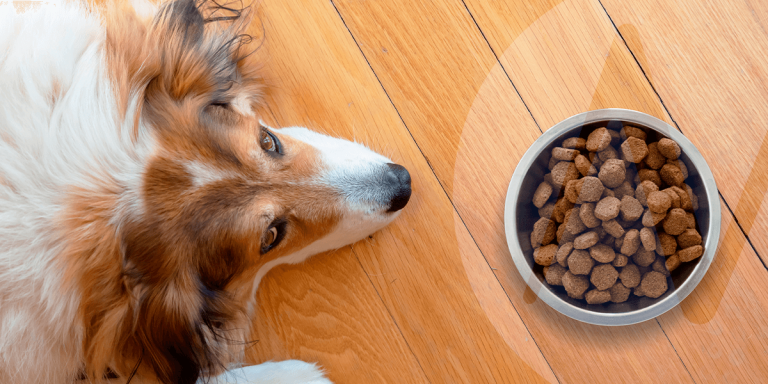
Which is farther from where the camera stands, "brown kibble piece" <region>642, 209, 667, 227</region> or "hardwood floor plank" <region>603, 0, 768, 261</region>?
"hardwood floor plank" <region>603, 0, 768, 261</region>

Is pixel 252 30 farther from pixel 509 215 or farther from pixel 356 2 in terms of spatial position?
pixel 509 215

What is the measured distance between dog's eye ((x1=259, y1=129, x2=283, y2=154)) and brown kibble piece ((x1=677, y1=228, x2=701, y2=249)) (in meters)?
1.05

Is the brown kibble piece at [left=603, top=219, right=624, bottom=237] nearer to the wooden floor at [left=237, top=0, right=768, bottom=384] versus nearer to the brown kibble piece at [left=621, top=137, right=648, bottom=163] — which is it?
the brown kibble piece at [left=621, top=137, right=648, bottom=163]

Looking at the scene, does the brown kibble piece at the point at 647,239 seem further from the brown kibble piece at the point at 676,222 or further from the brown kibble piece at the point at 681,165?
the brown kibble piece at the point at 681,165

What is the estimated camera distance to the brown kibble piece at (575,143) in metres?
1.25

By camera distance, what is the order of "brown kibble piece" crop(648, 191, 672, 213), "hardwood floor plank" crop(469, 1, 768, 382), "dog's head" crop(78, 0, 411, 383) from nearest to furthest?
"dog's head" crop(78, 0, 411, 383) → "brown kibble piece" crop(648, 191, 672, 213) → "hardwood floor plank" crop(469, 1, 768, 382)

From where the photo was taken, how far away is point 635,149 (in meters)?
1.21

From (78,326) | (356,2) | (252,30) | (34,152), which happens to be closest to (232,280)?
(78,326)

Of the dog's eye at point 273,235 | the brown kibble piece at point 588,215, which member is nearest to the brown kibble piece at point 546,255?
the brown kibble piece at point 588,215

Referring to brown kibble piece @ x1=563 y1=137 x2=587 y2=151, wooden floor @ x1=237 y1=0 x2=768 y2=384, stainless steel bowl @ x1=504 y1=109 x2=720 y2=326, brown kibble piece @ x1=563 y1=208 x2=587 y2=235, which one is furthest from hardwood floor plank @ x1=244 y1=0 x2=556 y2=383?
brown kibble piece @ x1=563 y1=137 x2=587 y2=151

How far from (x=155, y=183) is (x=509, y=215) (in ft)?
2.81

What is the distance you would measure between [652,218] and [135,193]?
1201mm

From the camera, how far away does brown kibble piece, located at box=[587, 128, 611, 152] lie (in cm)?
122

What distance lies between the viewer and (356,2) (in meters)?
1.43
